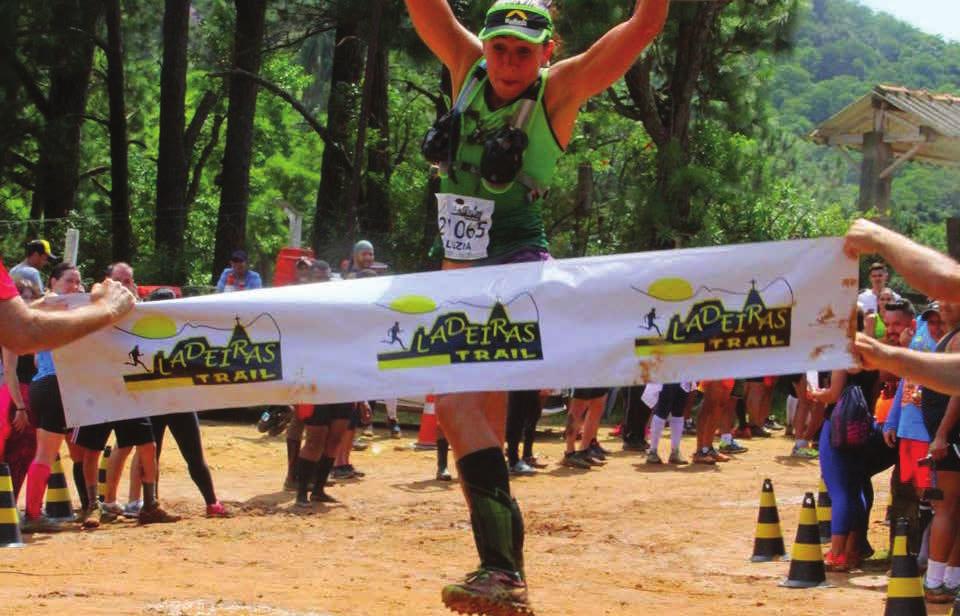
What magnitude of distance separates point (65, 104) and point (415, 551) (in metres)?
25.6

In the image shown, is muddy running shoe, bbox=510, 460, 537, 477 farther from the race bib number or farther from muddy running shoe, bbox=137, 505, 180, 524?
the race bib number

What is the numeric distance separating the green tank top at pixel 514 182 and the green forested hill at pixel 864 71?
2303 inches

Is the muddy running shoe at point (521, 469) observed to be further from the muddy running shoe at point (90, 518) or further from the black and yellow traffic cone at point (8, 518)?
the black and yellow traffic cone at point (8, 518)

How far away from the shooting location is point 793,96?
10569 centimetres

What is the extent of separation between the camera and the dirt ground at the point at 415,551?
846 cm

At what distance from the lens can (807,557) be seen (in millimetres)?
9758

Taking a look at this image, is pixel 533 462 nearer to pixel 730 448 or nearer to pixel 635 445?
pixel 635 445

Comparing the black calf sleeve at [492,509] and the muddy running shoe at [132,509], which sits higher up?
the black calf sleeve at [492,509]

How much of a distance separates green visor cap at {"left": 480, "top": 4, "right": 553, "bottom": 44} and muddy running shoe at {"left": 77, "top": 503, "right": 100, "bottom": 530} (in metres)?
6.98

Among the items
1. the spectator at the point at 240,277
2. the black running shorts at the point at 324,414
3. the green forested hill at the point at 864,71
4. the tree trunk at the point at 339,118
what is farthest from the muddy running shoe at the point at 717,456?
the green forested hill at the point at 864,71

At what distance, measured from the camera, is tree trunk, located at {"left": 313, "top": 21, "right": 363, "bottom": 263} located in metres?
26.0

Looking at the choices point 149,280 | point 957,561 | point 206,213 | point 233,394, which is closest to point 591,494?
point 957,561

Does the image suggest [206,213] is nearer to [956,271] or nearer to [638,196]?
[638,196]

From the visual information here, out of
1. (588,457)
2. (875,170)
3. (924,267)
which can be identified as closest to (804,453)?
(588,457)
